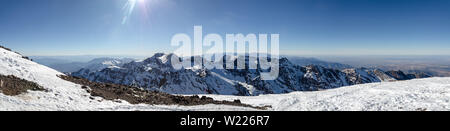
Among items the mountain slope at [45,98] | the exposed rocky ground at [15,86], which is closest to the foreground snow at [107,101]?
the mountain slope at [45,98]

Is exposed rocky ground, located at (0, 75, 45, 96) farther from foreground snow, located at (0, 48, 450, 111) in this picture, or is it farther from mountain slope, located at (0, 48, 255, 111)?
foreground snow, located at (0, 48, 450, 111)

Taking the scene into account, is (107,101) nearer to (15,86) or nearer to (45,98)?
(45,98)

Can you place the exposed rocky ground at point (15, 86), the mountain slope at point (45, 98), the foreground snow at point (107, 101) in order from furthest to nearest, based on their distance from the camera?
the exposed rocky ground at point (15, 86)
the foreground snow at point (107, 101)
the mountain slope at point (45, 98)

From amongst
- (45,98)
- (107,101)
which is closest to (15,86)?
(45,98)

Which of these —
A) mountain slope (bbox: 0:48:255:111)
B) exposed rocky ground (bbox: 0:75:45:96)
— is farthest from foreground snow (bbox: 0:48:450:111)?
exposed rocky ground (bbox: 0:75:45:96)

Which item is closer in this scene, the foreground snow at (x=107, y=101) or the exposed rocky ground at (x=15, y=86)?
the foreground snow at (x=107, y=101)

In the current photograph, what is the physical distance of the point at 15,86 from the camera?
14375 mm

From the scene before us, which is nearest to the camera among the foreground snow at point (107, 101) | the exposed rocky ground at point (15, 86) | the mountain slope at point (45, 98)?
the mountain slope at point (45, 98)

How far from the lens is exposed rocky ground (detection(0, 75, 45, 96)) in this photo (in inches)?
514

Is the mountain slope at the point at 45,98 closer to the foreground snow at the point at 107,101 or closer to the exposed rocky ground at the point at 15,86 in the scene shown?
the foreground snow at the point at 107,101

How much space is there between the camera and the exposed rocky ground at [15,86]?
1305cm
